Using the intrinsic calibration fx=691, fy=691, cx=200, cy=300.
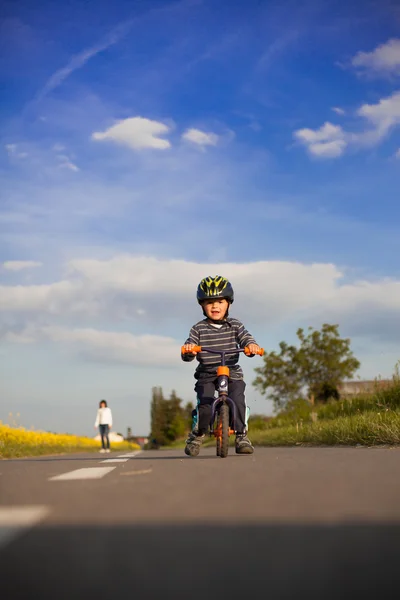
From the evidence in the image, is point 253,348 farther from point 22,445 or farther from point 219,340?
point 22,445

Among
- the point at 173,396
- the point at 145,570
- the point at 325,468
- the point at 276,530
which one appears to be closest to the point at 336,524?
the point at 276,530

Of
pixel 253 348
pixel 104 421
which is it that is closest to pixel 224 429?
pixel 253 348

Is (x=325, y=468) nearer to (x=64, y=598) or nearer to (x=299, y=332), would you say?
(x=64, y=598)

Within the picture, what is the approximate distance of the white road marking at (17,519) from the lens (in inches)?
96.0

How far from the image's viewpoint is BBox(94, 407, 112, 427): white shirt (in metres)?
23.8

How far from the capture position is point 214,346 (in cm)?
880

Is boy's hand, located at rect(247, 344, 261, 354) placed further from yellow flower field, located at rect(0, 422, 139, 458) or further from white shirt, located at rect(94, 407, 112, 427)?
white shirt, located at rect(94, 407, 112, 427)

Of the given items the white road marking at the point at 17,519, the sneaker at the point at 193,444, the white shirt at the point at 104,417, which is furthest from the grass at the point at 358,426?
the white shirt at the point at 104,417

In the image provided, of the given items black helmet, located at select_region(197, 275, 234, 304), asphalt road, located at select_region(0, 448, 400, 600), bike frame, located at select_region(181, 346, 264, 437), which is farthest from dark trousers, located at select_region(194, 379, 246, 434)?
asphalt road, located at select_region(0, 448, 400, 600)

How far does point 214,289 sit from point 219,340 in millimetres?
661

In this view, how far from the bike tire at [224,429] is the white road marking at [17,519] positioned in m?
4.56

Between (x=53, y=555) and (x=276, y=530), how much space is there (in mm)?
776

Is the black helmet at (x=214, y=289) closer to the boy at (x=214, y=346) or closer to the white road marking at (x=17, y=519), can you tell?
the boy at (x=214, y=346)

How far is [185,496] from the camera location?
11.3 ft
